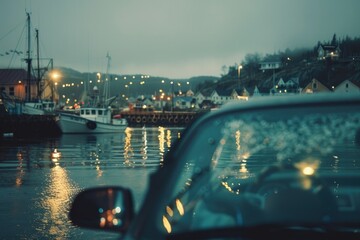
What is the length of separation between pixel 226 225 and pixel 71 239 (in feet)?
23.7

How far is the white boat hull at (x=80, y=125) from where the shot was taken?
6256 centimetres

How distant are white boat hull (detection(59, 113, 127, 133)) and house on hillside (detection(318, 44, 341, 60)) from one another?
119m

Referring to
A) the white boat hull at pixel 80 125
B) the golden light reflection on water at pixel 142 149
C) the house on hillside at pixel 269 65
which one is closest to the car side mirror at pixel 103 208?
the golden light reflection on water at pixel 142 149

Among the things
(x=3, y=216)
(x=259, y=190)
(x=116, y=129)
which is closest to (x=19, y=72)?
(x=116, y=129)

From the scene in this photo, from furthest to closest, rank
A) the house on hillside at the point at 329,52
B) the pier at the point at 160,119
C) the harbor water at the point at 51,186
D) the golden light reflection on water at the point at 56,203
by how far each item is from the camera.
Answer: the house on hillside at the point at 329,52 → the pier at the point at 160,119 → the golden light reflection on water at the point at 56,203 → the harbor water at the point at 51,186

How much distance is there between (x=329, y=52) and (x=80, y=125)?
127 meters

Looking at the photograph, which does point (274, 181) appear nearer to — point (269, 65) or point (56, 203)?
point (56, 203)

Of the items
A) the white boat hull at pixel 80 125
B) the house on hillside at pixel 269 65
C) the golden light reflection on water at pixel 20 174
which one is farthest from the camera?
the house on hillside at pixel 269 65

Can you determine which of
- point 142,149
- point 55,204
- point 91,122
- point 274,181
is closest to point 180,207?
point 274,181

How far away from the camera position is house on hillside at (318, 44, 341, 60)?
6820 inches

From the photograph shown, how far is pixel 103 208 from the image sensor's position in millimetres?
2533

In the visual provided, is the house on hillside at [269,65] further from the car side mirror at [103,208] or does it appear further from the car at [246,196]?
the car side mirror at [103,208]

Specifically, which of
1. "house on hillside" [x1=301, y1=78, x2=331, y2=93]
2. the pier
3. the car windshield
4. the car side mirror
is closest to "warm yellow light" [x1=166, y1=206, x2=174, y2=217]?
the car windshield

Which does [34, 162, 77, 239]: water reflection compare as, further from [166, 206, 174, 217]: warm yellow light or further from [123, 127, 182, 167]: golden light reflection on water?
[166, 206, 174, 217]: warm yellow light
